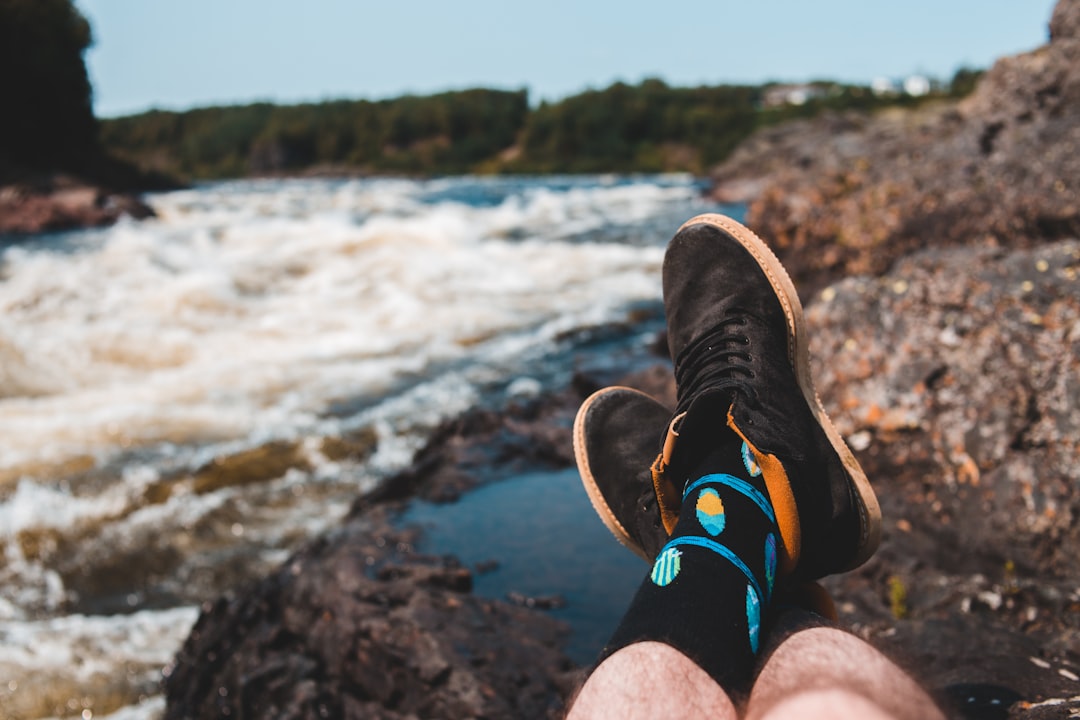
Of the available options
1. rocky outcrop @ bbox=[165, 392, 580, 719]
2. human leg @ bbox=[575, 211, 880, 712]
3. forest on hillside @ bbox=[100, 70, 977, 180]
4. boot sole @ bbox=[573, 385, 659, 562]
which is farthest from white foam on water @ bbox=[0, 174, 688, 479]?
forest on hillside @ bbox=[100, 70, 977, 180]

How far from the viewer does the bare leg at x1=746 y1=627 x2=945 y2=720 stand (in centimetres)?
77

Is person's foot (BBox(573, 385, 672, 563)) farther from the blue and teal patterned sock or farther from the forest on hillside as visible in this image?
the forest on hillside

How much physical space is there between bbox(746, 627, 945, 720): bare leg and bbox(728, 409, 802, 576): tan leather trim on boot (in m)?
0.25

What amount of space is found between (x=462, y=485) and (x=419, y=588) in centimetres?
78

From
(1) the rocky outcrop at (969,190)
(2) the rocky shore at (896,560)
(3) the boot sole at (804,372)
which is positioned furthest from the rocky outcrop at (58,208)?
(3) the boot sole at (804,372)

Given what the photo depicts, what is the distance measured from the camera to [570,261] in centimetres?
999

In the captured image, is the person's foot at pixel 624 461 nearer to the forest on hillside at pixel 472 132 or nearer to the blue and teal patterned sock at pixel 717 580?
the blue and teal patterned sock at pixel 717 580

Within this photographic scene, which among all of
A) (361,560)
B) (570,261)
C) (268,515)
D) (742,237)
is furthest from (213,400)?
(570,261)

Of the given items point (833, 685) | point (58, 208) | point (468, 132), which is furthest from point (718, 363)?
point (468, 132)

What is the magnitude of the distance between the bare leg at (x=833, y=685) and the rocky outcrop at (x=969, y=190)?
3.32m

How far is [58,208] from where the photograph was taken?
14258 mm

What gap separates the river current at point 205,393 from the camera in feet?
9.00

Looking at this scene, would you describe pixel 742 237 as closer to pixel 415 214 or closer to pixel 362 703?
pixel 362 703

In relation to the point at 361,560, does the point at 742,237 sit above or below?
above
